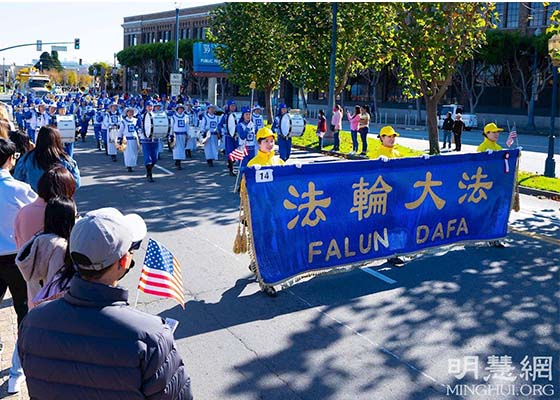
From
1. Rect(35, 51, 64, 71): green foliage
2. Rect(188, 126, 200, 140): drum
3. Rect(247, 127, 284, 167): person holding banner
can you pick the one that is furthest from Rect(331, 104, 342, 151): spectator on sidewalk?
Rect(35, 51, 64, 71): green foliage

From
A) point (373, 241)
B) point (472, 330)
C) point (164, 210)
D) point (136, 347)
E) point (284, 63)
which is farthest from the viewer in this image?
point (284, 63)

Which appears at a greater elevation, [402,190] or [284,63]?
[284,63]

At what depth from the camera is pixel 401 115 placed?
56031 mm

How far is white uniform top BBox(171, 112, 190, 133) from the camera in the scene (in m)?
18.8

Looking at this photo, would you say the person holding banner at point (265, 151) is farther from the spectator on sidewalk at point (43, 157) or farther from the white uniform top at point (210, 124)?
the white uniform top at point (210, 124)

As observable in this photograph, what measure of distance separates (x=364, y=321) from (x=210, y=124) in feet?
46.3

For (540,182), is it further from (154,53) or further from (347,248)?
(154,53)

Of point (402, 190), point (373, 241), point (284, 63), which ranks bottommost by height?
point (373, 241)

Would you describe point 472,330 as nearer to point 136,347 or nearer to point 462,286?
point 462,286

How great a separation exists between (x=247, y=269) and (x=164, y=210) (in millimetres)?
4148

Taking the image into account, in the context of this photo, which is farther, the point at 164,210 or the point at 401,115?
the point at 401,115

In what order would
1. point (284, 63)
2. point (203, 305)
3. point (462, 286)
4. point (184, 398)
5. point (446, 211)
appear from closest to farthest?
point (184, 398)
point (203, 305)
point (462, 286)
point (446, 211)
point (284, 63)

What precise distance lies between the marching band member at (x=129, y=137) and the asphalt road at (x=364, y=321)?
7.59 metres

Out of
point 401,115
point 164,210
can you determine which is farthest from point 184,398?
point 401,115
